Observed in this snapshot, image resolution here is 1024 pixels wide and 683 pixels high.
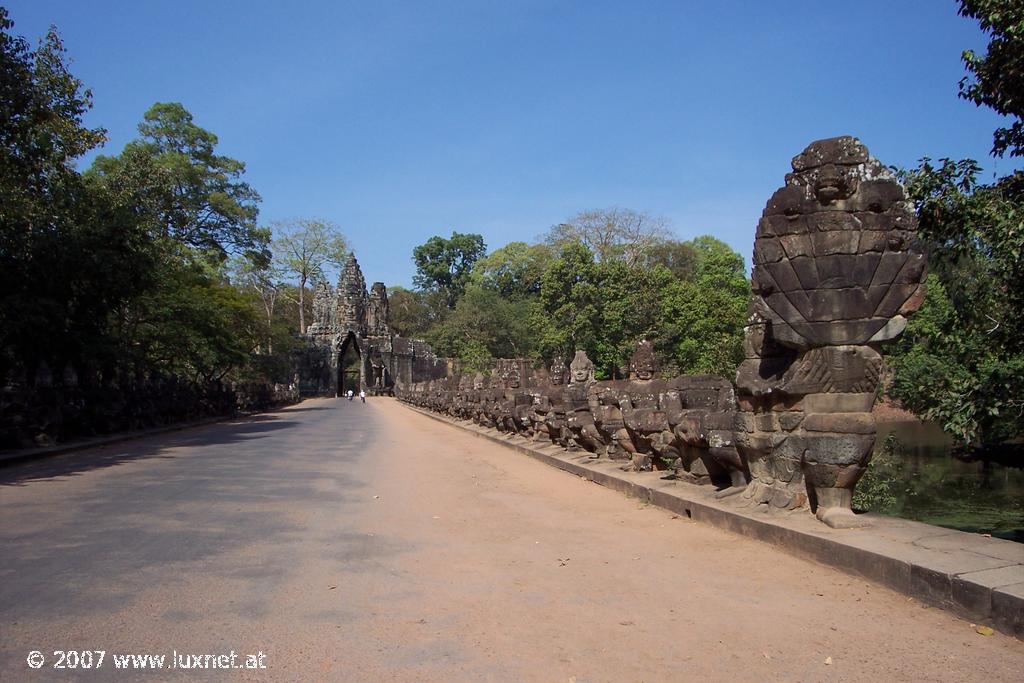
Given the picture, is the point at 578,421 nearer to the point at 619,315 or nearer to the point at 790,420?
the point at 790,420

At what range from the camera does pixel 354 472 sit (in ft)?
37.7

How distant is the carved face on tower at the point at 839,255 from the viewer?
5891mm

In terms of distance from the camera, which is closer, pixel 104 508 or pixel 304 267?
pixel 104 508

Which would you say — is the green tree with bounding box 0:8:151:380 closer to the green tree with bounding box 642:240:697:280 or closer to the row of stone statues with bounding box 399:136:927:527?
the row of stone statues with bounding box 399:136:927:527

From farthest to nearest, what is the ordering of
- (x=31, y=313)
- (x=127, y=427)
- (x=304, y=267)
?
1. (x=304, y=267)
2. (x=127, y=427)
3. (x=31, y=313)

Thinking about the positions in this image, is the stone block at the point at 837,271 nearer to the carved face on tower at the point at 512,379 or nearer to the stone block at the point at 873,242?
the stone block at the point at 873,242

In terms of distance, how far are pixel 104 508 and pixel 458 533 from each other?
153 inches

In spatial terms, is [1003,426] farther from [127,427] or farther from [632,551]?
[127,427]

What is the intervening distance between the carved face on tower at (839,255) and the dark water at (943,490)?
2897 millimetres

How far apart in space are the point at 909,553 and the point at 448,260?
8593 cm

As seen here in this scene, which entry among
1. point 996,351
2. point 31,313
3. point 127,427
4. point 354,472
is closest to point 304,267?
point 127,427

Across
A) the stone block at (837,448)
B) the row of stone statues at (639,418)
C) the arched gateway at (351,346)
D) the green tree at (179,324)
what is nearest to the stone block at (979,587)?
the stone block at (837,448)

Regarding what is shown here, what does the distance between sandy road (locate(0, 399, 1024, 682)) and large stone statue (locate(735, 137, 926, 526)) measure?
79 centimetres

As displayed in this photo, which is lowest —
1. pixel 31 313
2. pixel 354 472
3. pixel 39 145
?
pixel 354 472
